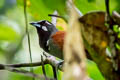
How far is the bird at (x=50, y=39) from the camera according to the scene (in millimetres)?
2623

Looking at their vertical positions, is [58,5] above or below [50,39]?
above

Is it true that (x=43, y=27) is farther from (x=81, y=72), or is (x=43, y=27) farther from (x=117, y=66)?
(x=81, y=72)

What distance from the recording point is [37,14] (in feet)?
6.51

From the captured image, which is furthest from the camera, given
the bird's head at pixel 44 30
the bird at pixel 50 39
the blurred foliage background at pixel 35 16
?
the bird's head at pixel 44 30

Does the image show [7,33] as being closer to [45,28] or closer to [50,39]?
[45,28]

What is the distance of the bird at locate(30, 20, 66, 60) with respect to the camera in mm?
2623

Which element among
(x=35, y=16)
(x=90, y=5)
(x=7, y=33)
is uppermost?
(x=90, y=5)

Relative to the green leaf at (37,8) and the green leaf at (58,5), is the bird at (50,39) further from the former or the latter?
the green leaf at (58,5)

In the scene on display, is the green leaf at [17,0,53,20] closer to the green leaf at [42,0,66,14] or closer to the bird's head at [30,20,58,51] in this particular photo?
the green leaf at [42,0,66,14]

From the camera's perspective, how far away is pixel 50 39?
2.88 metres

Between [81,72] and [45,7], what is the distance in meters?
1.09

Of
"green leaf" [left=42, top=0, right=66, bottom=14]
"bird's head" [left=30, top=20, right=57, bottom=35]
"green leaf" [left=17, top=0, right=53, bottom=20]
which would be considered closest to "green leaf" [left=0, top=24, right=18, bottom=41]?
"bird's head" [left=30, top=20, right=57, bottom=35]

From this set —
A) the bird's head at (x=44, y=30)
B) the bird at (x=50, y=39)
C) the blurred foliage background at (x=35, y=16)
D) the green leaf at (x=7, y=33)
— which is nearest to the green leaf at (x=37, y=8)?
Result: the blurred foliage background at (x=35, y=16)

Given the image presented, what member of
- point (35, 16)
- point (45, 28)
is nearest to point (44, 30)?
point (45, 28)
